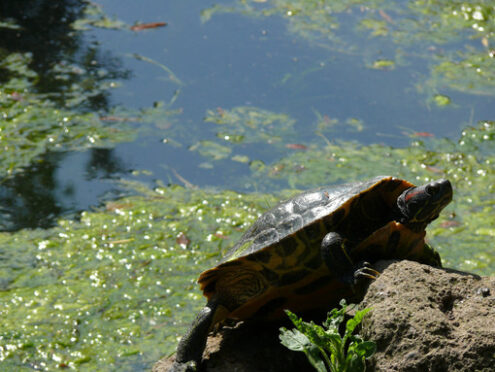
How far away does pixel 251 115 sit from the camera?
5.78 metres

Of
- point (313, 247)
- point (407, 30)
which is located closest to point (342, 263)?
point (313, 247)

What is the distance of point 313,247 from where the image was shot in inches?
92.0

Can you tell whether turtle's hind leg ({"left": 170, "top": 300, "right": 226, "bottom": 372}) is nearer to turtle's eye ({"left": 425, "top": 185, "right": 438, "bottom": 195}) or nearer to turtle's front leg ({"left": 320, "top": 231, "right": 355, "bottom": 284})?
turtle's front leg ({"left": 320, "top": 231, "right": 355, "bottom": 284})

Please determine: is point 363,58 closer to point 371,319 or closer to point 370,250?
point 370,250

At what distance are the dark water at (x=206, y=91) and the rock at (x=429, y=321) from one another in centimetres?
300

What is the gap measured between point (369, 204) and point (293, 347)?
0.70 m

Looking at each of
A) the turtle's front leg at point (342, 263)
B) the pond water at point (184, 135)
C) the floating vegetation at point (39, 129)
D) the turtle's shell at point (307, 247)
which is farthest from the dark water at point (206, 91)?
the turtle's front leg at point (342, 263)

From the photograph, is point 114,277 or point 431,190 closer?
point 431,190

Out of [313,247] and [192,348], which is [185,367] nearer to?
[192,348]

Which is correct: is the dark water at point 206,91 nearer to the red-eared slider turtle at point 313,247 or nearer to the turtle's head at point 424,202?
the red-eared slider turtle at point 313,247

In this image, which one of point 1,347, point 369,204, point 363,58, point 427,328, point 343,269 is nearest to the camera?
point 427,328

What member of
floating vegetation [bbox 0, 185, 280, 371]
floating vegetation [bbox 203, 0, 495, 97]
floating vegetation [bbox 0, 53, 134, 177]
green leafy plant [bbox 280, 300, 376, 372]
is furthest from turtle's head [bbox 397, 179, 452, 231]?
floating vegetation [bbox 203, 0, 495, 97]

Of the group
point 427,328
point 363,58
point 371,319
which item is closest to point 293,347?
point 371,319

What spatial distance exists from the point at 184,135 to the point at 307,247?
136 inches
